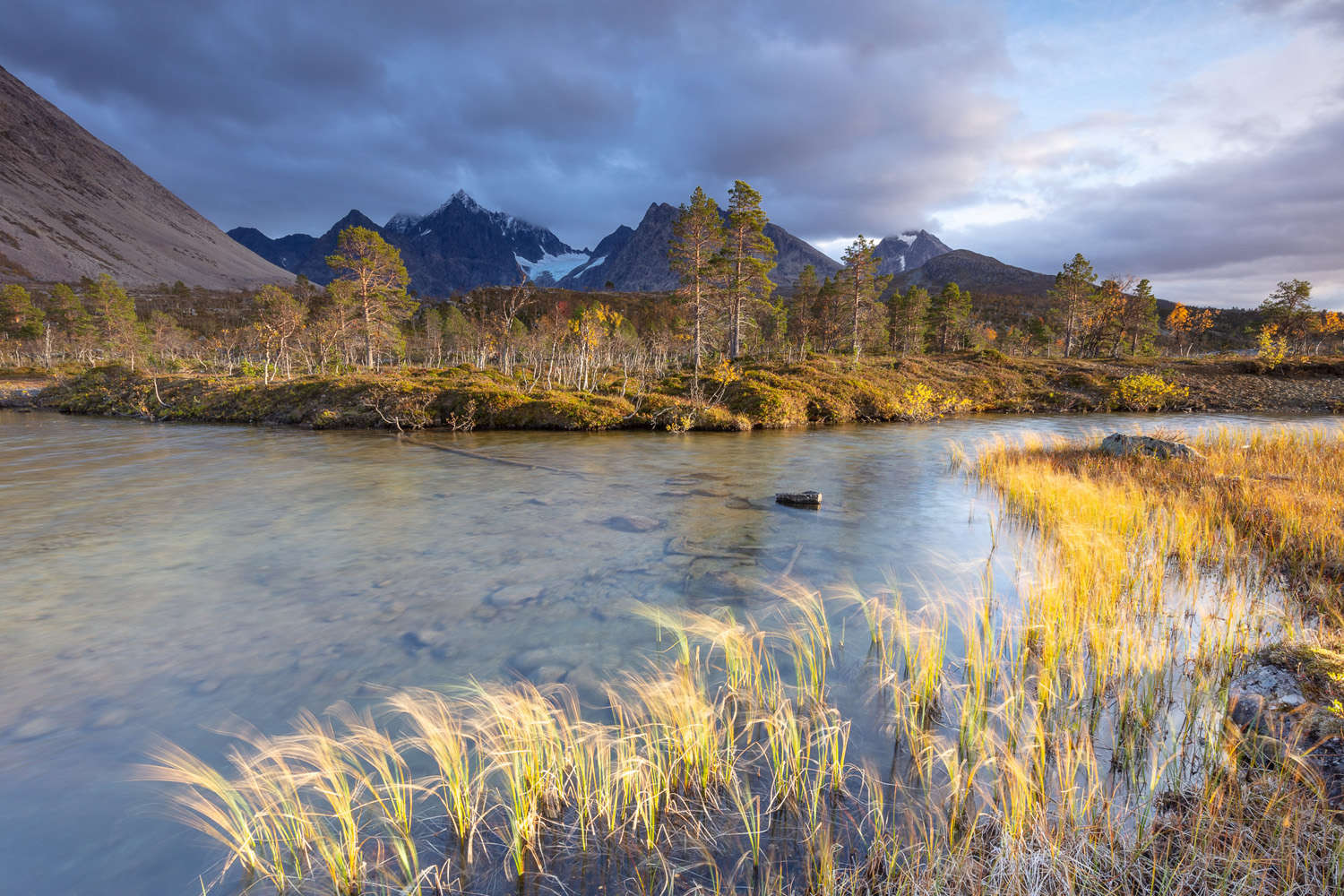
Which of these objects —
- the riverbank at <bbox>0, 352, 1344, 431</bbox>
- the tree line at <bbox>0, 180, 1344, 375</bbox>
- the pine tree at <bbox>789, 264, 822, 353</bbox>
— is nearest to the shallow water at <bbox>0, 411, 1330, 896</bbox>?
the riverbank at <bbox>0, 352, 1344, 431</bbox>

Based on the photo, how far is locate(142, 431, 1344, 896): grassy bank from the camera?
3.08 meters

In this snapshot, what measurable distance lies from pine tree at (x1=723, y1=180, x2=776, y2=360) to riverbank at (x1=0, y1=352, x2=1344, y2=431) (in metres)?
6.06

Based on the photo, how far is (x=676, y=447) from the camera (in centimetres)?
2425

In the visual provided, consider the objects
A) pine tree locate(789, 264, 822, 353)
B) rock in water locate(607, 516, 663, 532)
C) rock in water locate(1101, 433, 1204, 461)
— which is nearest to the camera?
rock in water locate(607, 516, 663, 532)

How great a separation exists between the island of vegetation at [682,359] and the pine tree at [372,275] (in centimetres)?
18

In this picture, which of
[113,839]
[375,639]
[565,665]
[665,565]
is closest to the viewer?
[113,839]

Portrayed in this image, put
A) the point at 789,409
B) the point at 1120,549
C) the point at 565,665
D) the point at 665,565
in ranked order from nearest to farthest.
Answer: the point at 565,665
the point at 1120,549
the point at 665,565
the point at 789,409

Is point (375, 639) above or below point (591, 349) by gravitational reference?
below

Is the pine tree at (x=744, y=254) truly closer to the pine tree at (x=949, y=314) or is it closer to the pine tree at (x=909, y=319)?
the pine tree at (x=909, y=319)

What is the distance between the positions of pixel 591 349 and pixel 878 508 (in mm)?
56104

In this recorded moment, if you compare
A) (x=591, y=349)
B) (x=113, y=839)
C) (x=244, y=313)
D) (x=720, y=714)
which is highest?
(x=244, y=313)

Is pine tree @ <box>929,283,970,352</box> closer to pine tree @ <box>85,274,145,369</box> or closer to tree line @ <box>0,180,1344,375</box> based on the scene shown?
tree line @ <box>0,180,1344,375</box>

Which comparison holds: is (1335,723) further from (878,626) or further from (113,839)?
(113,839)

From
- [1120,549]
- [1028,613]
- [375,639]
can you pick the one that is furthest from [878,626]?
[375,639]
